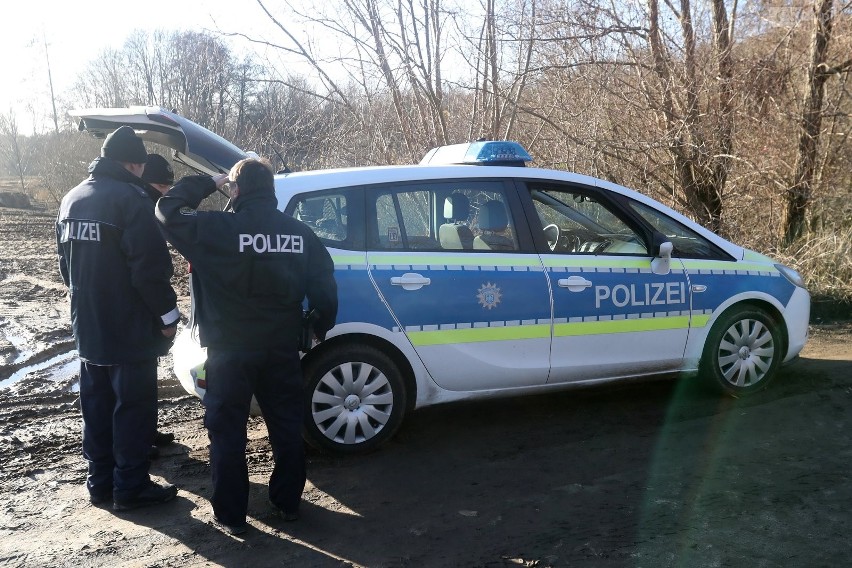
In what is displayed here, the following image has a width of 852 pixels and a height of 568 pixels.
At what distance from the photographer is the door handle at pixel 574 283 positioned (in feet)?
16.6

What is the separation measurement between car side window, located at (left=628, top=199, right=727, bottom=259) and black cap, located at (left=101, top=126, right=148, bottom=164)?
320 centimetres

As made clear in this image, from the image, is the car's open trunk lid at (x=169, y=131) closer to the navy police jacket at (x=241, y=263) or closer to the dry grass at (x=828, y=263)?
the navy police jacket at (x=241, y=263)

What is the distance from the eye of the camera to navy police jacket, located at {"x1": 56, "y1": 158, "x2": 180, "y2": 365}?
4070mm

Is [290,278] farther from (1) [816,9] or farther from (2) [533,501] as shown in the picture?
(1) [816,9]

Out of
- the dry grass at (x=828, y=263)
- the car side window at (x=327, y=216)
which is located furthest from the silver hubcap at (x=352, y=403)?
the dry grass at (x=828, y=263)

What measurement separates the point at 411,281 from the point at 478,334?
546mm

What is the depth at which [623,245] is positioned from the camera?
5387mm

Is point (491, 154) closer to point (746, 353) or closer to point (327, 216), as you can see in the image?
point (327, 216)

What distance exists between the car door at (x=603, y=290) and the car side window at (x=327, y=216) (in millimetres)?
1246

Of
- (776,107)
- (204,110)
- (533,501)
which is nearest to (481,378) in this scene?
(533,501)

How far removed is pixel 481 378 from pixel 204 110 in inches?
600

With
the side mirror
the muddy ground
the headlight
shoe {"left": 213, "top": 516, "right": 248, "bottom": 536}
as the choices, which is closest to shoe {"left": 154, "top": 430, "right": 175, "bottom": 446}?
the muddy ground

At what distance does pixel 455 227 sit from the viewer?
5.00m

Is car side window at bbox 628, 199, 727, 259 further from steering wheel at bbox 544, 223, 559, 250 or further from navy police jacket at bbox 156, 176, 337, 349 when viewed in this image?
navy police jacket at bbox 156, 176, 337, 349
